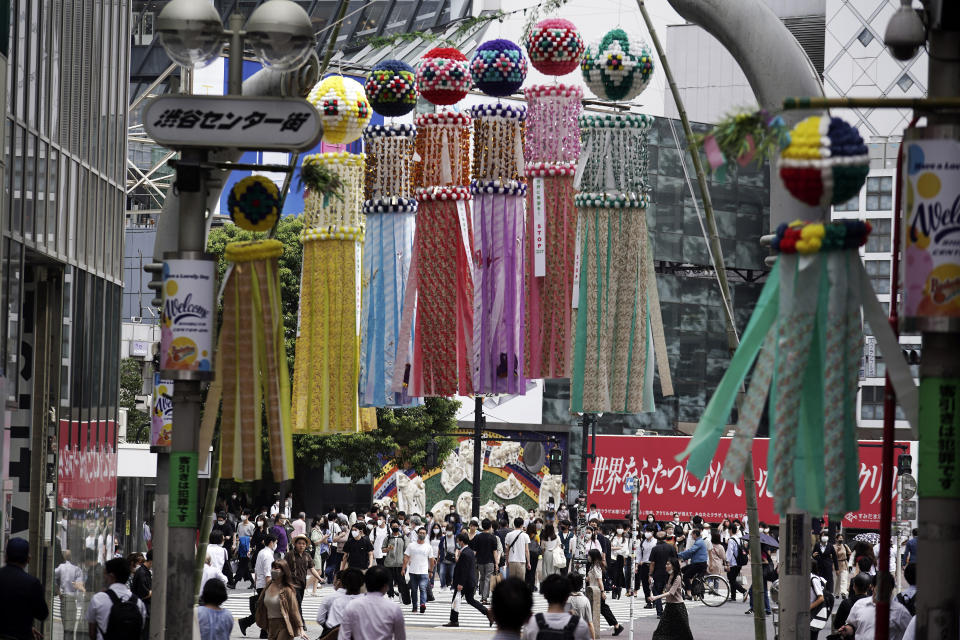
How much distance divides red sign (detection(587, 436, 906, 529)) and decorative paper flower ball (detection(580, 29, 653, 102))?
2987 centimetres

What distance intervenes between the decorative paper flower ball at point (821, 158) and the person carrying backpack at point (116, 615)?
5924 mm

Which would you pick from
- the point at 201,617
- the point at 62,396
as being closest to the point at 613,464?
the point at 62,396

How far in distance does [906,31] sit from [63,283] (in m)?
10.7

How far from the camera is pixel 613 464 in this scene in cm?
4406

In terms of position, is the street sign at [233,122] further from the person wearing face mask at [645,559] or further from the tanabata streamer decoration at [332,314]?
the person wearing face mask at [645,559]

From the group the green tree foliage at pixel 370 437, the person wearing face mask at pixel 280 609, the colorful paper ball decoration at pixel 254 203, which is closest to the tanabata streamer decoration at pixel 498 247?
the colorful paper ball decoration at pixel 254 203

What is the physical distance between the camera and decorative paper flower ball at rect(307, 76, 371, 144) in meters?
10.8

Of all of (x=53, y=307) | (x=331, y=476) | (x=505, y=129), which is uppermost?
(x=505, y=129)

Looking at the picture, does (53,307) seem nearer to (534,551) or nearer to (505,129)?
(505,129)

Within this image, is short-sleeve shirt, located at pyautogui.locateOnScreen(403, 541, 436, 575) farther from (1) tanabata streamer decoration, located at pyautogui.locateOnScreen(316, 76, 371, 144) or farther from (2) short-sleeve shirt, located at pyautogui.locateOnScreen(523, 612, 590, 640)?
(2) short-sleeve shirt, located at pyautogui.locateOnScreen(523, 612, 590, 640)

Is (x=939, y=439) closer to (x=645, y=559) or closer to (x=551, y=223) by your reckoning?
(x=551, y=223)

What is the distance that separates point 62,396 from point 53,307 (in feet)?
3.14

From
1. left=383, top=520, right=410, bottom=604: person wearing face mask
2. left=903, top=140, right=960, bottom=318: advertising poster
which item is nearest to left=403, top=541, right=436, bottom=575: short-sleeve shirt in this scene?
left=383, top=520, right=410, bottom=604: person wearing face mask

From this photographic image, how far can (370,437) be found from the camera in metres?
42.4
